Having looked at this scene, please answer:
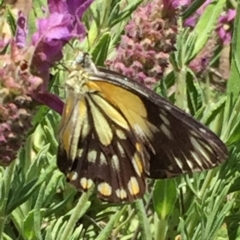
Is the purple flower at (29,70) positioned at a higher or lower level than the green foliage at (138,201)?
higher

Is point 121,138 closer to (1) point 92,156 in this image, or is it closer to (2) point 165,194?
(1) point 92,156

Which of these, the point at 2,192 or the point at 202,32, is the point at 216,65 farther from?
the point at 2,192

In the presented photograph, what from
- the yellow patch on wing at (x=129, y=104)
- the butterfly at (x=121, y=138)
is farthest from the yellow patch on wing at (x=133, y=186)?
the yellow patch on wing at (x=129, y=104)

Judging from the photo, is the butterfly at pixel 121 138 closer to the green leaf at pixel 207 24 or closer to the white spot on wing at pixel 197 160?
the white spot on wing at pixel 197 160

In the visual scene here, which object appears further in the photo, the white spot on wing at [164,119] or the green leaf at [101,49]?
the green leaf at [101,49]

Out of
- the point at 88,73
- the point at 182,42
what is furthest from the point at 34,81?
the point at 182,42

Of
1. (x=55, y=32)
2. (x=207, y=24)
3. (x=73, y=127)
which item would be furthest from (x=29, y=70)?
(x=207, y=24)
